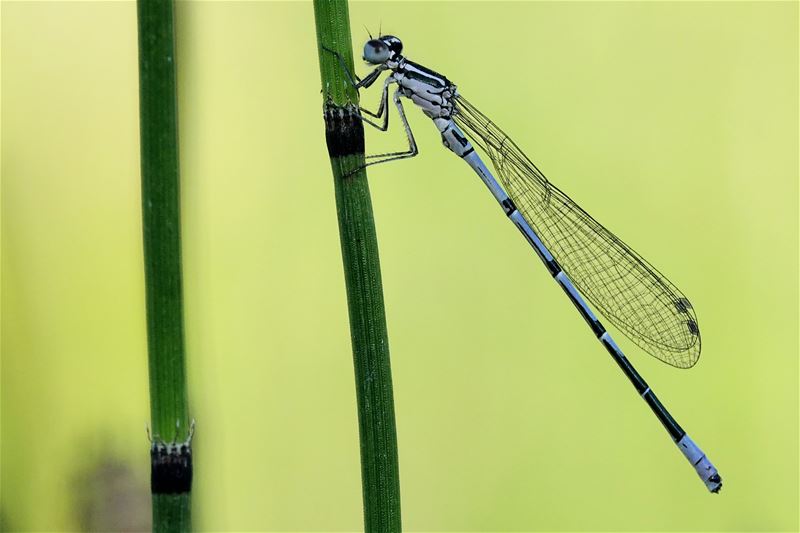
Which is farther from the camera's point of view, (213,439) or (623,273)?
(213,439)

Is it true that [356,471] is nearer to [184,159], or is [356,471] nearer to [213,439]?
[213,439]

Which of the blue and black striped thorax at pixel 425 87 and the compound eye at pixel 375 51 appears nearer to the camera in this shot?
the compound eye at pixel 375 51

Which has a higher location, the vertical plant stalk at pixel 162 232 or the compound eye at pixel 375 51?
the compound eye at pixel 375 51

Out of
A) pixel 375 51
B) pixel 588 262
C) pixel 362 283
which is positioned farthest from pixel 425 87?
pixel 362 283

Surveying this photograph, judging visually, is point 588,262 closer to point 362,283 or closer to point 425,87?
point 425,87

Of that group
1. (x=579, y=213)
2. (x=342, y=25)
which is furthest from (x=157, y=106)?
(x=579, y=213)

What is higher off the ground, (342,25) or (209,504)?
(342,25)

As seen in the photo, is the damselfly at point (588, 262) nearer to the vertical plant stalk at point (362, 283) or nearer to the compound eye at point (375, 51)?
the compound eye at point (375, 51)

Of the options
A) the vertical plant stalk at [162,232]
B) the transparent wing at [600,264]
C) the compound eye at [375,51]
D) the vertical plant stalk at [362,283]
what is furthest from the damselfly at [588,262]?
the vertical plant stalk at [162,232]
